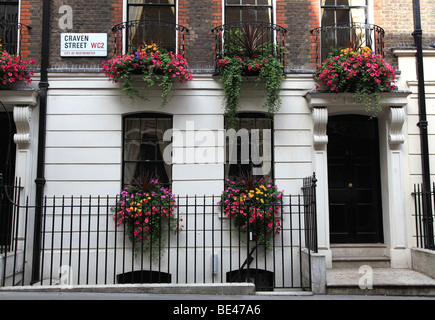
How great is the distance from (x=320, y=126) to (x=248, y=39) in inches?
92.8

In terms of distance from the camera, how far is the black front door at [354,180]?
28.8 feet

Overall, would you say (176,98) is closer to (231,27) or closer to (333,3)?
(231,27)

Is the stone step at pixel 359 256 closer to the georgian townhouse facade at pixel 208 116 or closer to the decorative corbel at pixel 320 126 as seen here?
the georgian townhouse facade at pixel 208 116

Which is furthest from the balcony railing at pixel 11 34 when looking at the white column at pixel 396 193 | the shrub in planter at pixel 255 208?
the white column at pixel 396 193

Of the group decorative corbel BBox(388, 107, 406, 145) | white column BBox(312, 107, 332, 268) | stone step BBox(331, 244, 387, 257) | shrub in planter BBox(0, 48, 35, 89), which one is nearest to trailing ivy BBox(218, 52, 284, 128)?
white column BBox(312, 107, 332, 268)

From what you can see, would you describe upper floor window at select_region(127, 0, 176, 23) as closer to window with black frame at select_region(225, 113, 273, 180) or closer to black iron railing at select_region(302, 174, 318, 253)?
window with black frame at select_region(225, 113, 273, 180)

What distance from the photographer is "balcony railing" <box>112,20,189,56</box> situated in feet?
28.0

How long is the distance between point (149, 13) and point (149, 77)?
1869 millimetres

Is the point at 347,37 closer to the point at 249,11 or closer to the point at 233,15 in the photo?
the point at 249,11

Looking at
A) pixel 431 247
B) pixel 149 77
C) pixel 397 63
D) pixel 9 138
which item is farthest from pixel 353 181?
pixel 9 138

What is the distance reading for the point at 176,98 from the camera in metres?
8.44

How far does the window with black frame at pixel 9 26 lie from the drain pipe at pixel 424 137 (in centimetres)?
868

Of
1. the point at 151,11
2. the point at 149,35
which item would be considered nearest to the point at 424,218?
the point at 149,35

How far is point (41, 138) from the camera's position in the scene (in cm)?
814
